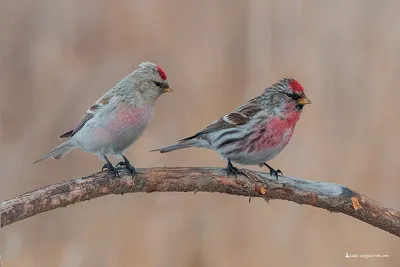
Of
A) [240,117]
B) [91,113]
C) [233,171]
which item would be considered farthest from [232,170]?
[91,113]

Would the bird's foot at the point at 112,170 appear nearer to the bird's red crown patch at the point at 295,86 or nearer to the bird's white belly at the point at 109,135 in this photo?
the bird's white belly at the point at 109,135

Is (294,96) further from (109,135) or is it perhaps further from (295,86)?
(109,135)

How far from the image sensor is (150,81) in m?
1.24

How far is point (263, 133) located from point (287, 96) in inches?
4.6

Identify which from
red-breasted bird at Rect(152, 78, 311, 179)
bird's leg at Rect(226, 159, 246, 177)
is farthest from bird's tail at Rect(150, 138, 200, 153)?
bird's leg at Rect(226, 159, 246, 177)

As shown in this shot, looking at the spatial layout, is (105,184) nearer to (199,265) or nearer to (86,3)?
(86,3)

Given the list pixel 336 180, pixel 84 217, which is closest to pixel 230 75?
pixel 336 180

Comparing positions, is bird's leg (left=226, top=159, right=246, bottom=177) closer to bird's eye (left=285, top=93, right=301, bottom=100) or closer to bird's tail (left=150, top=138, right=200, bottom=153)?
bird's tail (left=150, top=138, right=200, bottom=153)

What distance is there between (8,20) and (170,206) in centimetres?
75

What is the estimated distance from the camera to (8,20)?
1.40 m

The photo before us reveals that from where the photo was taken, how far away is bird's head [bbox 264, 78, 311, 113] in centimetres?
142

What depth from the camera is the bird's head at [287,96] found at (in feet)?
4.64

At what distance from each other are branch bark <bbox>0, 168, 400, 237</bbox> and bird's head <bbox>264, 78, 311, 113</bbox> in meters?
0.18

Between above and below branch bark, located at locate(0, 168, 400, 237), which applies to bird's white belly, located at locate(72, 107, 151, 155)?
above
